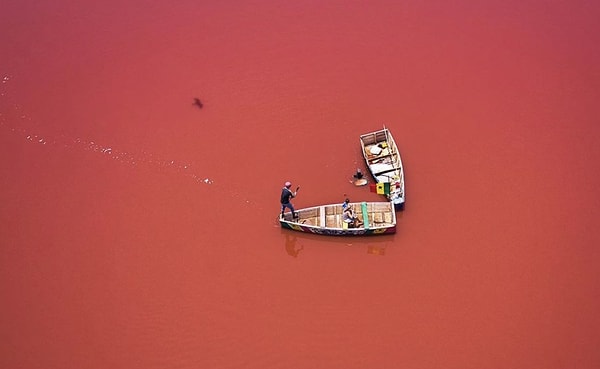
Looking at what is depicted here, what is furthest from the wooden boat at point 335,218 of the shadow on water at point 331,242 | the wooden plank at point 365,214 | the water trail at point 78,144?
the water trail at point 78,144

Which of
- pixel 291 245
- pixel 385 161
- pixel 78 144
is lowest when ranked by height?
pixel 291 245

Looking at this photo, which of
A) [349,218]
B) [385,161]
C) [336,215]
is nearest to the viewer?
[349,218]

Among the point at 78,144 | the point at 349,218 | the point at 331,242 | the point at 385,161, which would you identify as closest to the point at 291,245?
the point at 331,242

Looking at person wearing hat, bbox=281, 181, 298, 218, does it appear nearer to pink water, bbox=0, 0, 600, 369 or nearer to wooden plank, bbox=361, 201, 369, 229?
pink water, bbox=0, 0, 600, 369

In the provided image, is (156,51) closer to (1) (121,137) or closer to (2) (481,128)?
(1) (121,137)

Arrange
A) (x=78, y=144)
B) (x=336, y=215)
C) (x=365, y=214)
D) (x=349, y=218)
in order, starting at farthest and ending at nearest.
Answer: (x=78, y=144)
(x=336, y=215)
(x=365, y=214)
(x=349, y=218)

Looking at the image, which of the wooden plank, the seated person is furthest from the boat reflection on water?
the wooden plank

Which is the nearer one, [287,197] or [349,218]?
[287,197]

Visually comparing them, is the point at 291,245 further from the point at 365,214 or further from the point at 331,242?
the point at 365,214
